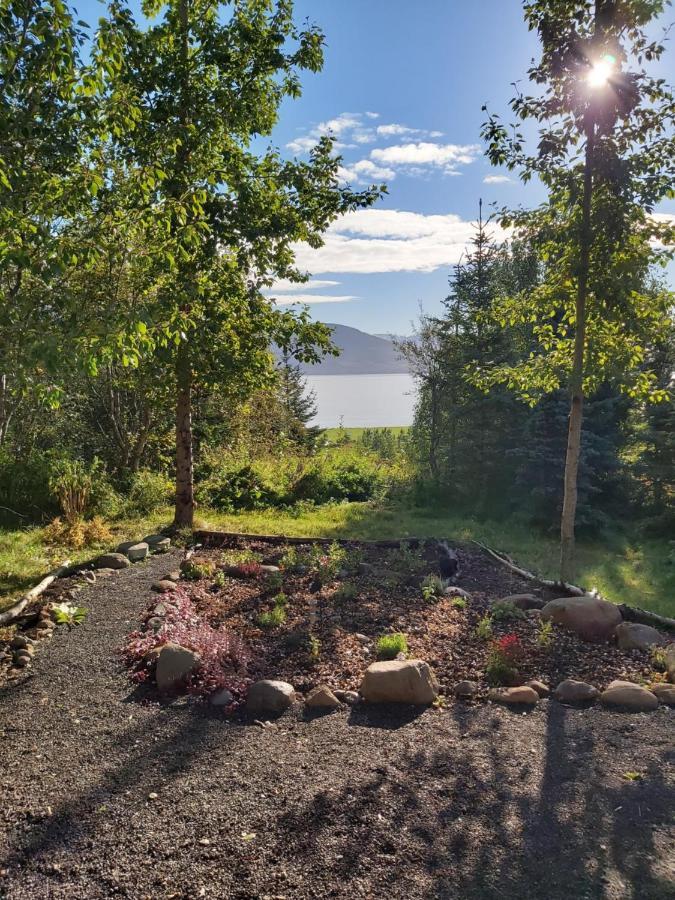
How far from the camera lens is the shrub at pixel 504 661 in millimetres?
Answer: 4852

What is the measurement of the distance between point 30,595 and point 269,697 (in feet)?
12.2

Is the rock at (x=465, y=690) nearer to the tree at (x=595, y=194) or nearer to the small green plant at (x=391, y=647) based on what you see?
the small green plant at (x=391, y=647)

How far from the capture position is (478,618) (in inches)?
246

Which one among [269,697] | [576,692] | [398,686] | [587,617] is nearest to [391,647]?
[398,686]

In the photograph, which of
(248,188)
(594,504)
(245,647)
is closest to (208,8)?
(248,188)

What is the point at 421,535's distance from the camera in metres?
10.9

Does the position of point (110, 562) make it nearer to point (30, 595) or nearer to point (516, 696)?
point (30, 595)

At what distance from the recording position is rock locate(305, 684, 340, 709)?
4.47 metres

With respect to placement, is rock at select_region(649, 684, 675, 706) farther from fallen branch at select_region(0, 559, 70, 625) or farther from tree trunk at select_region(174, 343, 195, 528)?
tree trunk at select_region(174, 343, 195, 528)

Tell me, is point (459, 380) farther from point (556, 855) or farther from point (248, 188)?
point (556, 855)

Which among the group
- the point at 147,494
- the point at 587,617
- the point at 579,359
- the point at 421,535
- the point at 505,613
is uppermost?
the point at 579,359

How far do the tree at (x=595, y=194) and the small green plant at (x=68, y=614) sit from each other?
5.70 metres

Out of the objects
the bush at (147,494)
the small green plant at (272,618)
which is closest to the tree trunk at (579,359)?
the small green plant at (272,618)

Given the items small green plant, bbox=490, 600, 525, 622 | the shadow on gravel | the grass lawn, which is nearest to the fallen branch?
the grass lawn
